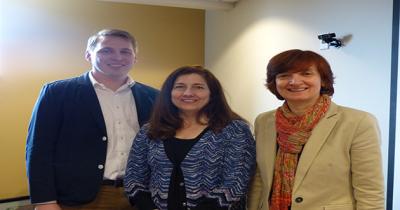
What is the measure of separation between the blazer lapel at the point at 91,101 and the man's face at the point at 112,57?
0.11 m

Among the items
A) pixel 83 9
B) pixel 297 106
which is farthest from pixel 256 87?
pixel 297 106

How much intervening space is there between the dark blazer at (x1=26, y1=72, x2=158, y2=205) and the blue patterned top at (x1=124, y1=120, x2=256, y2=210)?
33cm

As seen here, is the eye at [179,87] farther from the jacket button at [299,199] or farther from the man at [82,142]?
the jacket button at [299,199]

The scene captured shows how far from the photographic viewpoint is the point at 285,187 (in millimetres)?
1397

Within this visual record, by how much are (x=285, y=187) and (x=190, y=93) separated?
579 mm

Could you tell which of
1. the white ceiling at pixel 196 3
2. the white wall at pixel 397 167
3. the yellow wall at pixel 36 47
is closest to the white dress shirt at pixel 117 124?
the white wall at pixel 397 167

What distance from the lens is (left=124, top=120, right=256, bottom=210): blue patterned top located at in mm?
1521

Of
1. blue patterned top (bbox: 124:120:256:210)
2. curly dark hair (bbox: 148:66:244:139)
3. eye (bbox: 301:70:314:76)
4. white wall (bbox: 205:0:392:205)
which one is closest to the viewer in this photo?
eye (bbox: 301:70:314:76)

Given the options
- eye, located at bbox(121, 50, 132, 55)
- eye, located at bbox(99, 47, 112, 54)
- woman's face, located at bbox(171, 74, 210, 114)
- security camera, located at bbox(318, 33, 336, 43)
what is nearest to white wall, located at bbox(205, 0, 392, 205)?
security camera, located at bbox(318, 33, 336, 43)

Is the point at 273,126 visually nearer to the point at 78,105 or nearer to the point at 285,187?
the point at 285,187

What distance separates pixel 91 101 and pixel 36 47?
2461 millimetres

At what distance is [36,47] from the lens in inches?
153

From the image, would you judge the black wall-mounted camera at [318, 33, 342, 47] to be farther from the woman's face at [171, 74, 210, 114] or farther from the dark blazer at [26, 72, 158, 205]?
the dark blazer at [26, 72, 158, 205]

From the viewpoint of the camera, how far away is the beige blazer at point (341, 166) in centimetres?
128
